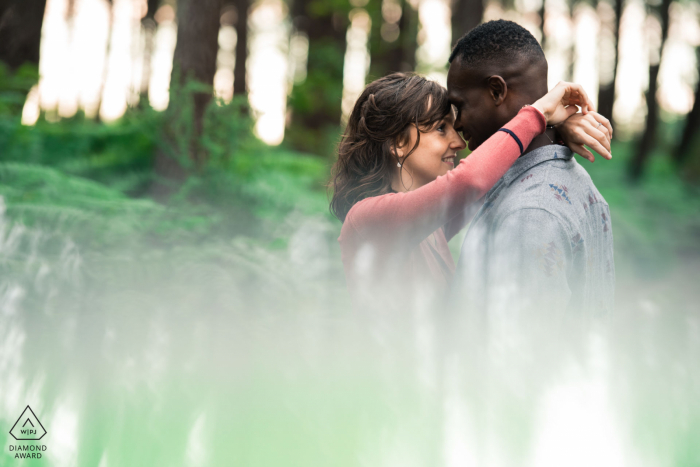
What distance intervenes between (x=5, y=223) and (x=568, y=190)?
4.15 m

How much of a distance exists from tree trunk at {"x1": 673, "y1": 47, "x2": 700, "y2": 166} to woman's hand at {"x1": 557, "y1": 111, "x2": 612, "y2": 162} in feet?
37.5

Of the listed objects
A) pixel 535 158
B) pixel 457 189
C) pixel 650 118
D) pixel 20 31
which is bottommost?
pixel 457 189

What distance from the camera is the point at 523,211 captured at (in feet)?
5.41

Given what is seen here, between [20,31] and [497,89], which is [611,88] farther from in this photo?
[497,89]

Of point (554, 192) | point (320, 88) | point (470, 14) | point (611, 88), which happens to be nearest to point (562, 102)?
point (554, 192)

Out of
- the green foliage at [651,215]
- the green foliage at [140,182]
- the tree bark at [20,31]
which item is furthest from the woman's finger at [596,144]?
the tree bark at [20,31]

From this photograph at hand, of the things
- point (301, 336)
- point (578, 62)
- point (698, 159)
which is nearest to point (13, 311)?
point (301, 336)

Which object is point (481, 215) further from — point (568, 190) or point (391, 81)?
point (391, 81)

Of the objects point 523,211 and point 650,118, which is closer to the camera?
point 523,211

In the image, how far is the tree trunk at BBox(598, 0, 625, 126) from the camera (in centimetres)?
1366

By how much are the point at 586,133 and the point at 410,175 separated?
715 millimetres

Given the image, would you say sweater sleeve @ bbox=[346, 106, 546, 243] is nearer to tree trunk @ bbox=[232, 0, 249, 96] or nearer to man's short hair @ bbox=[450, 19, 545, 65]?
man's short hair @ bbox=[450, 19, 545, 65]

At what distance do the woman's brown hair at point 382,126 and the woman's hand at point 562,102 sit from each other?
474 mm

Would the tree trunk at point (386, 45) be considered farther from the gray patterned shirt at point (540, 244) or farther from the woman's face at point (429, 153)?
the gray patterned shirt at point (540, 244)
